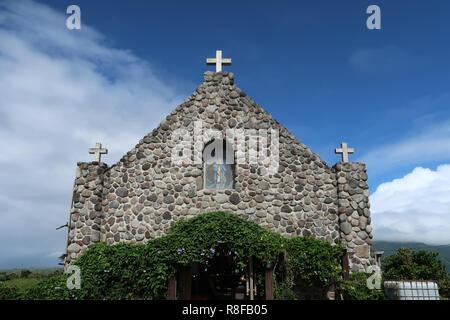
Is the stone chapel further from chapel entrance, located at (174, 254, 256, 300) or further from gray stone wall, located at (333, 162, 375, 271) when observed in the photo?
chapel entrance, located at (174, 254, 256, 300)

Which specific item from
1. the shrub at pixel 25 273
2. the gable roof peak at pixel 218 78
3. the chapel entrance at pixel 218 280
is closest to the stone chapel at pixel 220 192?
the gable roof peak at pixel 218 78

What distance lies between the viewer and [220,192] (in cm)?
1068

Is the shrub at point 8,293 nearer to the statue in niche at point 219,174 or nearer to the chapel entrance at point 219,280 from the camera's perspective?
the chapel entrance at point 219,280

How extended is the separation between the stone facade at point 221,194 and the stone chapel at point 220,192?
1.2 inches

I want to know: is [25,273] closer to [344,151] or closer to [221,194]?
[221,194]

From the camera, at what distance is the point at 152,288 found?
8570 millimetres

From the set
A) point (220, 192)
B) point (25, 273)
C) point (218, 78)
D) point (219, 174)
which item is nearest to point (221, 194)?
point (220, 192)

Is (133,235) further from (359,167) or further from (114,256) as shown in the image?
(359,167)

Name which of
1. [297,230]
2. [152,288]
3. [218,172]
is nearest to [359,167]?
[297,230]

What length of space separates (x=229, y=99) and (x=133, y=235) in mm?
5502

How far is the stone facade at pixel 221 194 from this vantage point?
10.4 meters

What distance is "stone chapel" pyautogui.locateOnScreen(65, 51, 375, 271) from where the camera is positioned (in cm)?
1037

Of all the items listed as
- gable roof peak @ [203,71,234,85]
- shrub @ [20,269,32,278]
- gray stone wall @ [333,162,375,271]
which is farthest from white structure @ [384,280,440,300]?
shrub @ [20,269,32,278]

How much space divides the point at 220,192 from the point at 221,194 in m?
0.07
